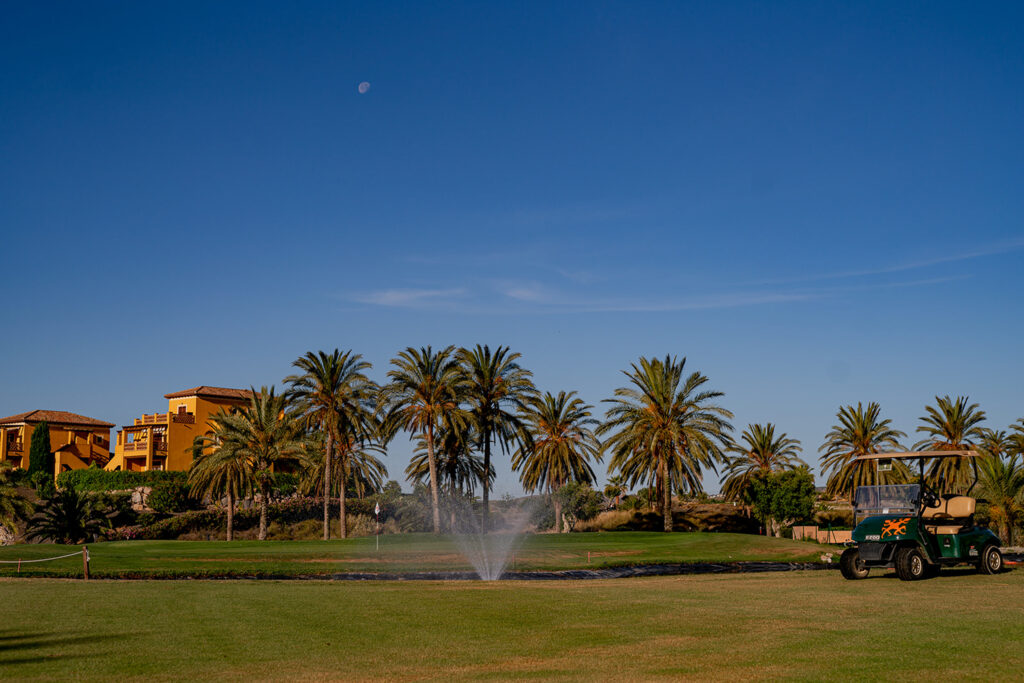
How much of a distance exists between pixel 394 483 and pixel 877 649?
73672mm

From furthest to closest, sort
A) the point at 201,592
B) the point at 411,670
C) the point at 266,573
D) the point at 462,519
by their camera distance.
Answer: the point at 462,519 < the point at 266,573 < the point at 201,592 < the point at 411,670

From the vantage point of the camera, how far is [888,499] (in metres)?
22.0

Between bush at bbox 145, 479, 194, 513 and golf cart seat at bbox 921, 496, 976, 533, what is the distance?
60.9 m

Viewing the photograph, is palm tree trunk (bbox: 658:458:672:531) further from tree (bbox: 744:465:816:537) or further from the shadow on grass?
the shadow on grass

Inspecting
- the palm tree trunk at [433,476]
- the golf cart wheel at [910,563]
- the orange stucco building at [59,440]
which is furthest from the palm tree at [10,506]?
the golf cart wheel at [910,563]

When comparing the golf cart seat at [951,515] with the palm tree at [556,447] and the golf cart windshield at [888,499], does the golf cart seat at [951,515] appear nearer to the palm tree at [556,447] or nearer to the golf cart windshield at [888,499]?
the golf cart windshield at [888,499]

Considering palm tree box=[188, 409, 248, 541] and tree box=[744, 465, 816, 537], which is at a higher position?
palm tree box=[188, 409, 248, 541]

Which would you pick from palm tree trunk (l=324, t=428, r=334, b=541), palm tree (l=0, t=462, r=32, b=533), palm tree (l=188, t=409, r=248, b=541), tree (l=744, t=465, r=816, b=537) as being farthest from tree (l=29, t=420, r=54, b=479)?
tree (l=744, t=465, r=816, b=537)

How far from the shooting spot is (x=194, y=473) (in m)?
62.2

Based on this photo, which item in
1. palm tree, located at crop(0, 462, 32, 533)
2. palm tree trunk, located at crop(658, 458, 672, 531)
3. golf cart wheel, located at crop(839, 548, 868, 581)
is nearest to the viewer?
golf cart wheel, located at crop(839, 548, 868, 581)

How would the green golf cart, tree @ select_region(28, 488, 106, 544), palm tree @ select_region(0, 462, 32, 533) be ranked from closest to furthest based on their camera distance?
1. the green golf cart
2. palm tree @ select_region(0, 462, 32, 533)
3. tree @ select_region(28, 488, 106, 544)

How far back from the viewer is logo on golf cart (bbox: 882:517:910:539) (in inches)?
835

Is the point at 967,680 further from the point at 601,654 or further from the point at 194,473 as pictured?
the point at 194,473

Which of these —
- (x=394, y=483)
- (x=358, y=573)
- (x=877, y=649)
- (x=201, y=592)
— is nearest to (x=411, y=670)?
(x=877, y=649)
